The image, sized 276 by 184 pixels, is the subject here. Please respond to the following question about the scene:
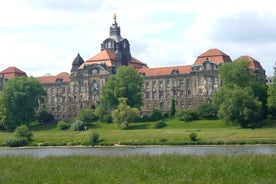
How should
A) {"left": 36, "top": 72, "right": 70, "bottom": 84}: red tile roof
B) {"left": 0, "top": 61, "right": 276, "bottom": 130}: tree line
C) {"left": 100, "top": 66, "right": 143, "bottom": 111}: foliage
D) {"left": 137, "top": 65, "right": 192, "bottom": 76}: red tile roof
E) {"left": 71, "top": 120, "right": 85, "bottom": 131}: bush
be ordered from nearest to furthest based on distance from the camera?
{"left": 0, "top": 61, "right": 276, "bottom": 130}: tree line → {"left": 71, "top": 120, "right": 85, "bottom": 131}: bush → {"left": 100, "top": 66, "right": 143, "bottom": 111}: foliage → {"left": 137, "top": 65, "right": 192, "bottom": 76}: red tile roof → {"left": 36, "top": 72, "right": 70, "bottom": 84}: red tile roof

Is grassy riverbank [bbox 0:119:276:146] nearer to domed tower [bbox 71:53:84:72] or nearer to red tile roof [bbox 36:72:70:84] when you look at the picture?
domed tower [bbox 71:53:84:72]

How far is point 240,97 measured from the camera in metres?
90.3

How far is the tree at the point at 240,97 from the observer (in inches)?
3516

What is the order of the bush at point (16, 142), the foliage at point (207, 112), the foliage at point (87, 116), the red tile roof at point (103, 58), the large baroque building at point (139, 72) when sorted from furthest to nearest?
the red tile roof at point (103, 58)
the large baroque building at point (139, 72)
the foliage at point (87, 116)
the foliage at point (207, 112)
the bush at point (16, 142)

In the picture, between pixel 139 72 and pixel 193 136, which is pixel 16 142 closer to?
pixel 193 136

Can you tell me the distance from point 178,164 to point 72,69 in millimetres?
105285

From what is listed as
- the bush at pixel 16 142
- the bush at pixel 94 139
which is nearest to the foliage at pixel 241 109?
Result: the bush at pixel 94 139

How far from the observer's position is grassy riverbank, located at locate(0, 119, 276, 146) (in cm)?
7519

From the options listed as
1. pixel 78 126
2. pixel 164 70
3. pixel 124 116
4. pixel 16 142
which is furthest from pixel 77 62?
pixel 16 142

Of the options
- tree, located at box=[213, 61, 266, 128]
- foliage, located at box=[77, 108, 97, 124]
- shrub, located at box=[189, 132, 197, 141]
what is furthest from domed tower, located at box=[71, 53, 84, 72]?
shrub, located at box=[189, 132, 197, 141]

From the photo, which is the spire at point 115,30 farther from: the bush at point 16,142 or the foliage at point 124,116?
the bush at point 16,142

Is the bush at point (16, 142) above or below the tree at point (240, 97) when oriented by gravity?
below

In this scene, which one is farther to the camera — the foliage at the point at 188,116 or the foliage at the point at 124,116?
the foliage at the point at 188,116

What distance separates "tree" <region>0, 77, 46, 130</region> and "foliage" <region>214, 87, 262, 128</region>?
4370 cm
